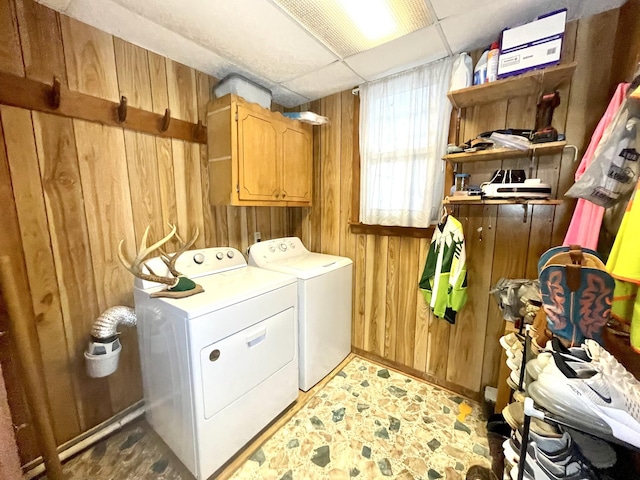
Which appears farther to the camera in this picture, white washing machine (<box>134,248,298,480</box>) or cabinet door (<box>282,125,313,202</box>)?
cabinet door (<box>282,125,313,202</box>)

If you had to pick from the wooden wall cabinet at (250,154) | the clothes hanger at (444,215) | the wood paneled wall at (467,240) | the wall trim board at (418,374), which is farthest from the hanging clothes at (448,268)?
the wooden wall cabinet at (250,154)

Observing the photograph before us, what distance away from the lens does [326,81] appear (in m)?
1.99

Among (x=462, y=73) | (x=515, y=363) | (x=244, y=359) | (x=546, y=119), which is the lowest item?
(x=244, y=359)

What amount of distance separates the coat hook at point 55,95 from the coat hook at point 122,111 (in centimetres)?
25

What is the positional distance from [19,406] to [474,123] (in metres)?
2.92

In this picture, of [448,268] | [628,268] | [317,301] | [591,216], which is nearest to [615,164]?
[591,216]

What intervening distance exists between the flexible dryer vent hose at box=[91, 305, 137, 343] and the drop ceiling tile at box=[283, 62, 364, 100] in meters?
1.91

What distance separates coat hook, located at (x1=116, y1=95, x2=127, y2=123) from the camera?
4.67 ft

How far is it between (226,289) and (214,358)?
0.34 m

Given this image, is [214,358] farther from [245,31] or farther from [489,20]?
[489,20]

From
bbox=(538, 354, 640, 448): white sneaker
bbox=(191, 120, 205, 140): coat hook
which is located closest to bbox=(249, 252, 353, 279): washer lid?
bbox=(191, 120, 205, 140): coat hook

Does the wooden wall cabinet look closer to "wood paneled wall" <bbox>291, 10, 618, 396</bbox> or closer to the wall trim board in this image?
"wood paneled wall" <bbox>291, 10, 618, 396</bbox>

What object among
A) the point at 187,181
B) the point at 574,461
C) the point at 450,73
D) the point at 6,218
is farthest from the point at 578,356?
the point at 6,218

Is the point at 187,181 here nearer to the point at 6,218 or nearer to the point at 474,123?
the point at 6,218
